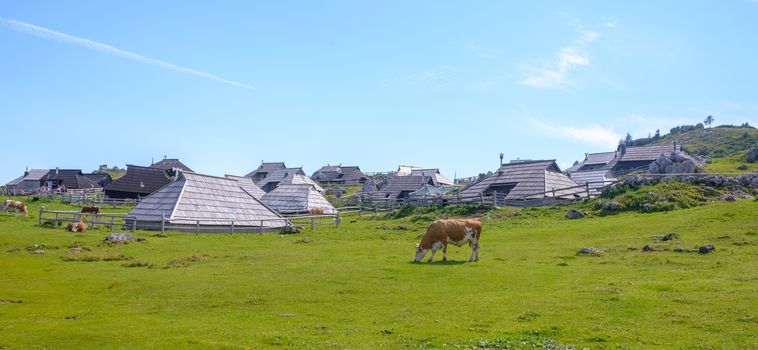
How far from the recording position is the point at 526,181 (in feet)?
191

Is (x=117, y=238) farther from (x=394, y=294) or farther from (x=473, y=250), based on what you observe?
(x=394, y=294)

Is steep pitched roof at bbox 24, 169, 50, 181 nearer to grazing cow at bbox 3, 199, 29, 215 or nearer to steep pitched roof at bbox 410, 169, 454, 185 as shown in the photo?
grazing cow at bbox 3, 199, 29, 215

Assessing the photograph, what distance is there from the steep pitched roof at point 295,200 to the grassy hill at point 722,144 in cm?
4877

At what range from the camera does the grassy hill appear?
7844cm

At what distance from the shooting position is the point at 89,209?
53000mm

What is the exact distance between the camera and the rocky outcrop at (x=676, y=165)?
49438mm

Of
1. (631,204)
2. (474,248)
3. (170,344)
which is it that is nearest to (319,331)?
(170,344)

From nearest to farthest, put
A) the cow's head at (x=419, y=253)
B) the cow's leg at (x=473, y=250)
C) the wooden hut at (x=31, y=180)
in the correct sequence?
the cow's leg at (x=473, y=250) < the cow's head at (x=419, y=253) < the wooden hut at (x=31, y=180)

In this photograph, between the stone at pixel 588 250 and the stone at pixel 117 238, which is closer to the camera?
the stone at pixel 588 250

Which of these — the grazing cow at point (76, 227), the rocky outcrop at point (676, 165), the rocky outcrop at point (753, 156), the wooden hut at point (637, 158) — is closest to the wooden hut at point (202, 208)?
the grazing cow at point (76, 227)

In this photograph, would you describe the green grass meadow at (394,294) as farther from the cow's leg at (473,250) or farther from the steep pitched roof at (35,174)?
the steep pitched roof at (35,174)

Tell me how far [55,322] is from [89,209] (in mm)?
42193

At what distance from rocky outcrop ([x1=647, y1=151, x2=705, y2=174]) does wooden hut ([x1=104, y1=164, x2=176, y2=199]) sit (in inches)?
2598

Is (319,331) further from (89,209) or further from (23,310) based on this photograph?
(89,209)
